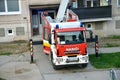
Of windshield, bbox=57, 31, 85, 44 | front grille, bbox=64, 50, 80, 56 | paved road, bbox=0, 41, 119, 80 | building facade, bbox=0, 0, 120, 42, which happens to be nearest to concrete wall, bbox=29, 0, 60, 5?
building facade, bbox=0, 0, 120, 42

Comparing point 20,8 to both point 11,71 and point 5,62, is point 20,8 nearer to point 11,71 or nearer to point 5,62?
point 5,62

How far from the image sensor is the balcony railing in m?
27.6

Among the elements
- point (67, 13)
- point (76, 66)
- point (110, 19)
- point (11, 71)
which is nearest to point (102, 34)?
point (110, 19)

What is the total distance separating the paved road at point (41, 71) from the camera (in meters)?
18.7

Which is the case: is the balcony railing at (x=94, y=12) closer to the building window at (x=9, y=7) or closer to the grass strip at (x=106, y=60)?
the building window at (x=9, y=7)

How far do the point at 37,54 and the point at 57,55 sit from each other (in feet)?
16.3

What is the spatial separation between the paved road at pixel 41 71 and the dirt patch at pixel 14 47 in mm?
2158

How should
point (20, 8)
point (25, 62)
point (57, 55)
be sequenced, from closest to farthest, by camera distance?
point (57, 55)
point (25, 62)
point (20, 8)

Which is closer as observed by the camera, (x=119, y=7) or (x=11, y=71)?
(x=11, y=71)

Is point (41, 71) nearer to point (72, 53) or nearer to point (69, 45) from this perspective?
point (72, 53)

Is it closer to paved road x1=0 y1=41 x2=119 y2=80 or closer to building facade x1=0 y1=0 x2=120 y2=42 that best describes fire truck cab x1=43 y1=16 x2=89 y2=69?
paved road x1=0 y1=41 x2=119 y2=80

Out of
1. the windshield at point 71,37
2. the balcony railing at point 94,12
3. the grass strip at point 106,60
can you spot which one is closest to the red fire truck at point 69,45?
the windshield at point 71,37

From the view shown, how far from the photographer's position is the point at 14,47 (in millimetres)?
26078

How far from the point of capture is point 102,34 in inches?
1147
